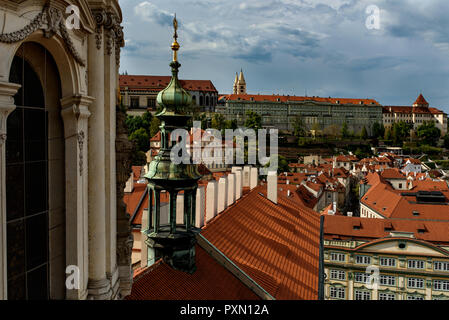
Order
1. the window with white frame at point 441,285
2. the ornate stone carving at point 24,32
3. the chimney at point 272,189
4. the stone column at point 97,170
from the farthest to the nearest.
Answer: the window with white frame at point 441,285 < the chimney at point 272,189 < the stone column at point 97,170 < the ornate stone carving at point 24,32

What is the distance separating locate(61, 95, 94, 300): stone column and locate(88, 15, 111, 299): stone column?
13cm

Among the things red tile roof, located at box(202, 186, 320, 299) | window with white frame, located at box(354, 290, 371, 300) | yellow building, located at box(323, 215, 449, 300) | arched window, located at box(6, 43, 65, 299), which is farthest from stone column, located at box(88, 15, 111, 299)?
window with white frame, located at box(354, 290, 371, 300)

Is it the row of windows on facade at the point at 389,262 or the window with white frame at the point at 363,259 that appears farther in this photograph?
the window with white frame at the point at 363,259

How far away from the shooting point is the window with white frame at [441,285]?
104 ft

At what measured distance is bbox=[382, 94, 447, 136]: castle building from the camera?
172625 mm

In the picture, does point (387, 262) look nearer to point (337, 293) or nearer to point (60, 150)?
point (337, 293)

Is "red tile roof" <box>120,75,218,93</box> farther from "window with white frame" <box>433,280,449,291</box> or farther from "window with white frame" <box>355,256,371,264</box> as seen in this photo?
"window with white frame" <box>433,280,449,291</box>

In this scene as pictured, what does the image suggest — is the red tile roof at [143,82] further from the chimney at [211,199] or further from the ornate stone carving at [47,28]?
the ornate stone carving at [47,28]

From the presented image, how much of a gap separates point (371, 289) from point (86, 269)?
3280cm

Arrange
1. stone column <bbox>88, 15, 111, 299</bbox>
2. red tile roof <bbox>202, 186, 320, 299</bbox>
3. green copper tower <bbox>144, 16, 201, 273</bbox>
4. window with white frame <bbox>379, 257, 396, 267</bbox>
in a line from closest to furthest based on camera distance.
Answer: stone column <bbox>88, 15, 111, 299</bbox> < green copper tower <bbox>144, 16, 201, 273</bbox> < red tile roof <bbox>202, 186, 320, 299</bbox> < window with white frame <bbox>379, 257, 396, 267</bbox>

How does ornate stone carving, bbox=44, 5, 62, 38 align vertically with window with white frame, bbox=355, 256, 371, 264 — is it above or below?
above

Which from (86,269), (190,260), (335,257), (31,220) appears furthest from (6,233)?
(335,257)

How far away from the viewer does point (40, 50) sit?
15.5 feet

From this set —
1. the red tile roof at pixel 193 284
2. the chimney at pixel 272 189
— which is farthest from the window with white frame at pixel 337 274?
the red tile roof at pixel 193 284
